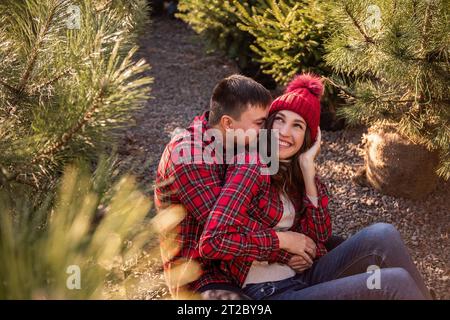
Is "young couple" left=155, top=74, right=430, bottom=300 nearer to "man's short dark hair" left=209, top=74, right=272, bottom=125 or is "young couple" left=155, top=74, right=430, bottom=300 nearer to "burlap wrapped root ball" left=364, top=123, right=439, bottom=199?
"man's short dark hair" left=209, top=74, right=272, bottom=125

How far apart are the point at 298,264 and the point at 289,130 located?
57 cm

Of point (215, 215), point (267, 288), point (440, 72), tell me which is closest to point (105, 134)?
point (215, 215)

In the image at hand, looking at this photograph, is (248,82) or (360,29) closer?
(248,82)

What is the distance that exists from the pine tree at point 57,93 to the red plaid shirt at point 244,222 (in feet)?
1.63

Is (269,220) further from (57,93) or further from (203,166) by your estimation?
(57,93)

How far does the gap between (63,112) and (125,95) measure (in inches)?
8.4

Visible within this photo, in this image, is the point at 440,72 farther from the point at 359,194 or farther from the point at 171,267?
the point at 171,267

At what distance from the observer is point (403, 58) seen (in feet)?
9.41

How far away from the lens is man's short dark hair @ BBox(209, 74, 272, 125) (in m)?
2.51

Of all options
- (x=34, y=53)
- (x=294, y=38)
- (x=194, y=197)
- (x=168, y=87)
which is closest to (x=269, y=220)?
(x=194, y=197)

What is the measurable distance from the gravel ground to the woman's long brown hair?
569 mm

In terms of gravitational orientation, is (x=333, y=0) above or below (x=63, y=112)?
above

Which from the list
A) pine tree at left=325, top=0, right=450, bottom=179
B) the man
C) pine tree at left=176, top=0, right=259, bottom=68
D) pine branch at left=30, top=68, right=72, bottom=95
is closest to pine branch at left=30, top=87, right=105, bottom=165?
pine branch at left=30, top=68, right=72, bottom=95

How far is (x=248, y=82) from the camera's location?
2562 mm
